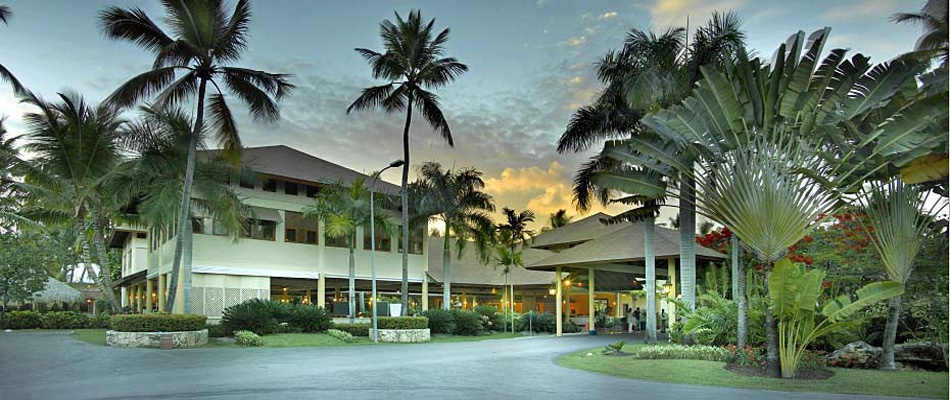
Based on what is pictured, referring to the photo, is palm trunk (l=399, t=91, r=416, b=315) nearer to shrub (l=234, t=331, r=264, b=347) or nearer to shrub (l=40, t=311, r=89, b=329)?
shrub (l=234, t=331, r=264, b=347)

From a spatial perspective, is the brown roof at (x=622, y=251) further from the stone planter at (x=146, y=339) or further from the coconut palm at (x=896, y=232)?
the stone planter at (x=146, y=339)

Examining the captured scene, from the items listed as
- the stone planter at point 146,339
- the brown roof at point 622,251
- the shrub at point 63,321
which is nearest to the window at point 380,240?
the brown roof at point 622,251

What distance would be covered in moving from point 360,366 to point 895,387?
10.9 m

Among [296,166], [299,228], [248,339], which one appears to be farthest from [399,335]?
[296,166]

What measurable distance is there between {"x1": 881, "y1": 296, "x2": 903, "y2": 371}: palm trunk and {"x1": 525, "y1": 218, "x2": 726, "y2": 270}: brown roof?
1218 centimetres

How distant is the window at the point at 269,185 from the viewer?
3425 centimetres

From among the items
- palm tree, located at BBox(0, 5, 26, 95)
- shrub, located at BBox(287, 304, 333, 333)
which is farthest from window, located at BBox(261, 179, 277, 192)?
palm tree, located at BBox(0, 5, 26, 95)

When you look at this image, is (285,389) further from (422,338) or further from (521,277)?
(521,277)

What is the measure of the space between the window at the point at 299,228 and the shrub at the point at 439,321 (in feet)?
27.7

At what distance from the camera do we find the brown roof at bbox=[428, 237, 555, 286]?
42.4m

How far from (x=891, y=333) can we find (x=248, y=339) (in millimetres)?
18725

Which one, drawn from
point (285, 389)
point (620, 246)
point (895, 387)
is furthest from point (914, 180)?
point (620, 246)

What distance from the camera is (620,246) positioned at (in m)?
29.4

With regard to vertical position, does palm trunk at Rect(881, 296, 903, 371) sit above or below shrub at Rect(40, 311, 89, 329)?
above
